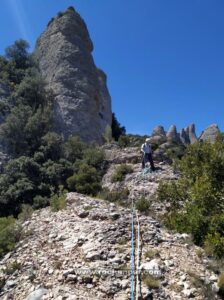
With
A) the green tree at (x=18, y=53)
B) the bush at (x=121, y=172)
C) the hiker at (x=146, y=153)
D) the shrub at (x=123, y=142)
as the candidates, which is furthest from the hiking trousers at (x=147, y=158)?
the green tree at (x=18, y=53)

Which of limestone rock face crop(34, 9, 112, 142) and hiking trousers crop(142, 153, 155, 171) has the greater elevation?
limestone rock face crop(34, 9, 112, 142)

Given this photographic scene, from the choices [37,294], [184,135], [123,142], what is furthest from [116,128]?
[184,135]

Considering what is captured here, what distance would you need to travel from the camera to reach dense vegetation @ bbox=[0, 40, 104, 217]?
619 inches

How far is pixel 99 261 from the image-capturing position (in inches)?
301

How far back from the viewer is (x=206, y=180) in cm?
1127

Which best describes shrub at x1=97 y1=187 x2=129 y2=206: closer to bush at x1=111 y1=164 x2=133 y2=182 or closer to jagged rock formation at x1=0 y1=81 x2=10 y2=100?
bush at x1=111 y1=164 x2=133 y2=182

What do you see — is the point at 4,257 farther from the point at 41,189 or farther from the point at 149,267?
the point at 41,189

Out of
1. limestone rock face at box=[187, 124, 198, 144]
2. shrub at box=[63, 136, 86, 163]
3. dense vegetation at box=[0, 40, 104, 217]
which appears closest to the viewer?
dense vegetation at box=[0, 40, 104, 217]

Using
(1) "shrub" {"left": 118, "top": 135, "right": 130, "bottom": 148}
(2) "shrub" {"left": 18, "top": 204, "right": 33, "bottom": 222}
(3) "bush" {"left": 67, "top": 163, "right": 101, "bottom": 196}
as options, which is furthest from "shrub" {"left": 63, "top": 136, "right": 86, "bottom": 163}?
(2) "shrub" {"left": 18, "top": 204, "right": 33, "bottom": 222}

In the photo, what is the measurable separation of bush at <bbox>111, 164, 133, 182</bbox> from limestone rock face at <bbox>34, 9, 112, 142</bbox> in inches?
300

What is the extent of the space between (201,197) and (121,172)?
6.74 metres

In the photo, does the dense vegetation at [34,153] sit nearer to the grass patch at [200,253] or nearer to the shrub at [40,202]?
the shrub at [40,202]

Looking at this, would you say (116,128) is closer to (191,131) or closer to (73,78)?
(73,78)

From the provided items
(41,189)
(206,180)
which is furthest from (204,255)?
(41,189)
